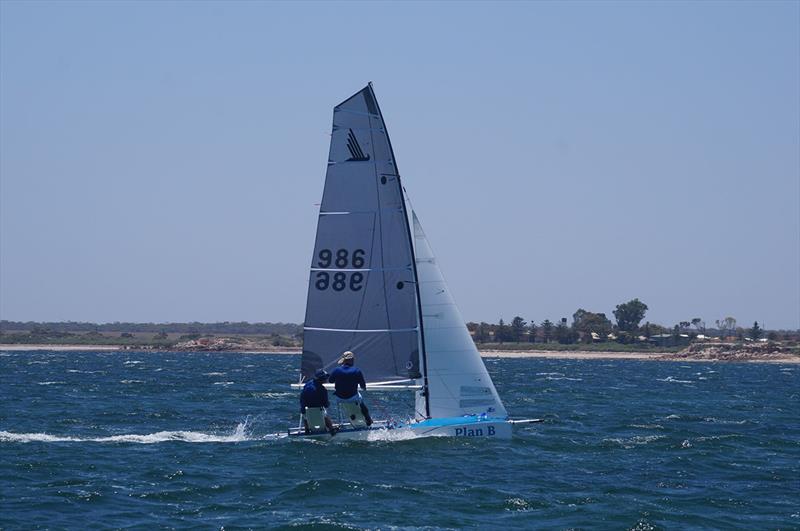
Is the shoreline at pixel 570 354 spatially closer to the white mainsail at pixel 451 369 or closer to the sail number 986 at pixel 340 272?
the white mainsail at pixel 451 369

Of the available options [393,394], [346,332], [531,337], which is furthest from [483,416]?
[531,337]

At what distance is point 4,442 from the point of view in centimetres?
3170

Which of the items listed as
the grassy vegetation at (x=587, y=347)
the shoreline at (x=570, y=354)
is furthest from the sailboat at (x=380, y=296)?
the grassy vegetation at (x=587, y=347)

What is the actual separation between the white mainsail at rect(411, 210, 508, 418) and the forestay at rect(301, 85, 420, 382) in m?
0.39

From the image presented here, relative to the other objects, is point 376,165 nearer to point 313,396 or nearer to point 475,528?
point 313,396

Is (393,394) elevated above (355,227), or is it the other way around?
(355,227)

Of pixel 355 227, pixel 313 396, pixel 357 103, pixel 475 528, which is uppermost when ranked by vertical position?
pixel 357 103

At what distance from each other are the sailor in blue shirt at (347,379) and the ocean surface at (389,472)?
1240 mm

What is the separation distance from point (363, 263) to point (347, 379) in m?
3.33

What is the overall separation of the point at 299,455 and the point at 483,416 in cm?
528

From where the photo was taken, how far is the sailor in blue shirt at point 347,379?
30.3 metres

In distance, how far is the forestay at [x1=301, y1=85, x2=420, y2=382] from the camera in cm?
3141

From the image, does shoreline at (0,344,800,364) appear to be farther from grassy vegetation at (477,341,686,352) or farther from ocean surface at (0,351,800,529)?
ocean surface at (0,351,800,529)

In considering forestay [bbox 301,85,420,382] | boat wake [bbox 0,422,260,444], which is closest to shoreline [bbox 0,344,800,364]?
boat wake [bbox 0,422,260,444]
